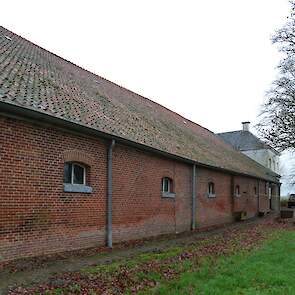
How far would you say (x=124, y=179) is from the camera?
1370 centimetres

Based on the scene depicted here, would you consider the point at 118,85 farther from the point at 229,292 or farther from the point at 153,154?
the point at 229,292

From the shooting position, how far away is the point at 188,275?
8.40 metres

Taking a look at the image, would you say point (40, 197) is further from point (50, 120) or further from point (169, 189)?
point (169, 189)

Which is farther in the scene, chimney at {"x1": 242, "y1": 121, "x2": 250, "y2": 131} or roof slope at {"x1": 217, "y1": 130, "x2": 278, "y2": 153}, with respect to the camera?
chimney at {"x1": 242, "y1": 121, "x2": 250, "y2": 131}

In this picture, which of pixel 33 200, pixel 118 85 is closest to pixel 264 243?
pixel 33 200

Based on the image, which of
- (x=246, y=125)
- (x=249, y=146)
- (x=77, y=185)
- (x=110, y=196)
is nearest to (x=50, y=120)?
(x=77, y=185)

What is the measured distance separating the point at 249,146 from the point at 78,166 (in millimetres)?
42086

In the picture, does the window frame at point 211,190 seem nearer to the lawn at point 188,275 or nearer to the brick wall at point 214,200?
the brick wall at point 214,200

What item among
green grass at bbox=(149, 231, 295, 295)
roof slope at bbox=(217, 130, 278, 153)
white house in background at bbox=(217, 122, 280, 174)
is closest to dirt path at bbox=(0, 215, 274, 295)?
green grass at bbox=(149, 231, 295, 295)

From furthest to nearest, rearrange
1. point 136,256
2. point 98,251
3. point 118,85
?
point 118,85, point 98,251, point 136,256

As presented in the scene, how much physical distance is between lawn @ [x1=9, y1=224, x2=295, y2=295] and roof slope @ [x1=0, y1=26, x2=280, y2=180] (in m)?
3.98

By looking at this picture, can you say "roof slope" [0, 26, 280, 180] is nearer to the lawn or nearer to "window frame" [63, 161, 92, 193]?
"window frame" [63, 161, 92, 193]

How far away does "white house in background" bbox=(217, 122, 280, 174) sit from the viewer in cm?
5009

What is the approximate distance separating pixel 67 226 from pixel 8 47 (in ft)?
23.0
